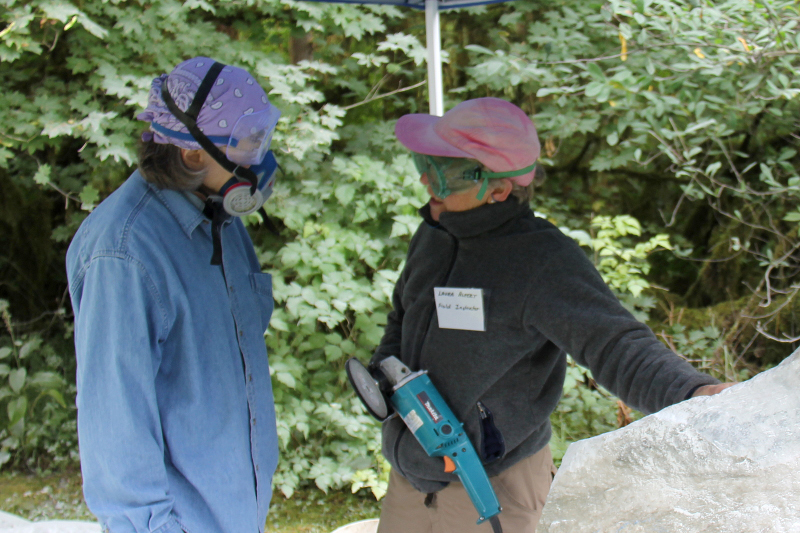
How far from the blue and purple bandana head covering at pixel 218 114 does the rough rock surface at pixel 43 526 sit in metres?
2.51

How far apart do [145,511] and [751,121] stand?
4.48m

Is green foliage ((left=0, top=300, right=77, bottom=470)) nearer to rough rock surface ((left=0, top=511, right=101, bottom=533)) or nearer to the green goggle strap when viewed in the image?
rough rock surface ((left=0, top=511, right=101, bottom=533))

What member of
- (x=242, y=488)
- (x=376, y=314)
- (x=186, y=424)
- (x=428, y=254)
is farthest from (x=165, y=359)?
(x=376, y=314)

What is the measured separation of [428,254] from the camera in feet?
5.85

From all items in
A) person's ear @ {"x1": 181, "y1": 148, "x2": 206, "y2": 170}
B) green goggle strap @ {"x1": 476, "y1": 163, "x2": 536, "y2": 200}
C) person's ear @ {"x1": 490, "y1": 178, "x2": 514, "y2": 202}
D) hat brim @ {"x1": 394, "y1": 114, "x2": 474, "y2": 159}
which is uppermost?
person's ear @ {"x1": 181, "y1": 148, "x2": 206, "y2": 170}

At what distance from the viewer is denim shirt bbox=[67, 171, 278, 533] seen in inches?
48.5

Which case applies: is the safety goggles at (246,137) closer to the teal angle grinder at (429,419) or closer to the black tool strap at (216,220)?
the black tool strap at (216,220)

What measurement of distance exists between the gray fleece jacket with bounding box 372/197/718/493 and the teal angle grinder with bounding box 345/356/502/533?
4cm

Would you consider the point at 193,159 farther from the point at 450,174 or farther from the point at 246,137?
the point at 450,174

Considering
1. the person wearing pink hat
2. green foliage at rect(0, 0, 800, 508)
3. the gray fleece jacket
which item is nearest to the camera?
the gray fleece jacket

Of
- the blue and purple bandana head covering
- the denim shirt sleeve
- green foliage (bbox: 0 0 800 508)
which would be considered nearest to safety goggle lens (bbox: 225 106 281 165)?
the blue and purple bandana head covering

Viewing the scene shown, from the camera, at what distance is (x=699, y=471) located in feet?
2.65

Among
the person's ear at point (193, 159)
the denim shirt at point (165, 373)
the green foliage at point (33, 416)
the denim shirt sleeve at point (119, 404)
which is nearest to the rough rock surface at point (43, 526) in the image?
the green foliage at point (33, 416)

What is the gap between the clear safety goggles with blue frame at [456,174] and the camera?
5.21ft
